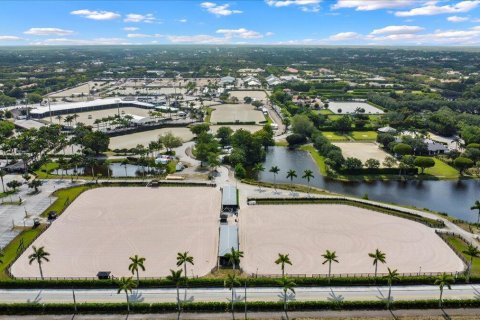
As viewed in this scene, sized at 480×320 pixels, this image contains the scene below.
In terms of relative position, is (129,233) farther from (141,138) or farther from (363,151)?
(363,151)

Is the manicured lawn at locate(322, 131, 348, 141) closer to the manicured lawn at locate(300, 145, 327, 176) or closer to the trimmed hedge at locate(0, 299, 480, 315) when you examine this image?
the manicured lawn at locate(300, 145, 327, 176)

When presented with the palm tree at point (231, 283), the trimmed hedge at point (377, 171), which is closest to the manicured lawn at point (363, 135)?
the trimmed hedge at point (377, 171)

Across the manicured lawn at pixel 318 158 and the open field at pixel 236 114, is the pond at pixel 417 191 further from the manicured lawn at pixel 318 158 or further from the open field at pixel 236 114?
the open field at pixel 236 114

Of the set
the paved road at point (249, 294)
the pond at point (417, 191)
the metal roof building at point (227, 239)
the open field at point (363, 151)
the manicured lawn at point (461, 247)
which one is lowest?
the pond at point (417, 191)

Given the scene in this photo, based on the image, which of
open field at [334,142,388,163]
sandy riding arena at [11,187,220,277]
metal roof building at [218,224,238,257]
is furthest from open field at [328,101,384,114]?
metal roof building at [218,224,238,257]

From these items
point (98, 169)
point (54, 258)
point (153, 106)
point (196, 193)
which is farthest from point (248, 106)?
point (54, 258)

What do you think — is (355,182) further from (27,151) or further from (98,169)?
(27,151)
